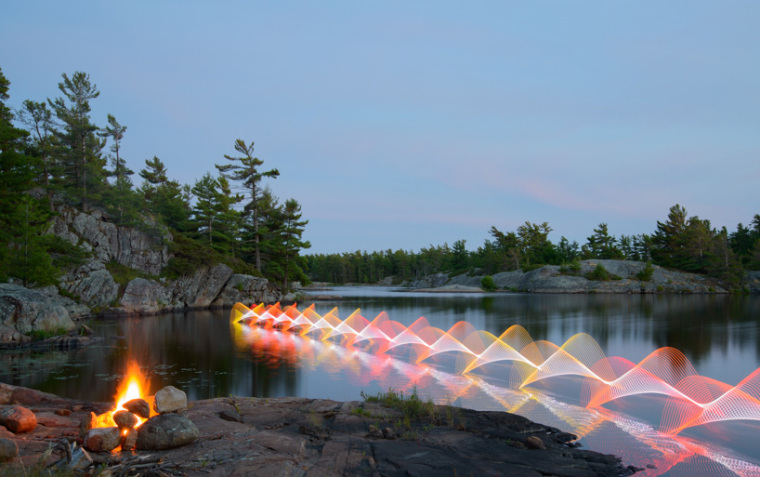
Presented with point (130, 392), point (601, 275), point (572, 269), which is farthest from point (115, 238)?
point (601, 275)

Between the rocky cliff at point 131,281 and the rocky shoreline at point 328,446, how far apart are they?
58.0 ft

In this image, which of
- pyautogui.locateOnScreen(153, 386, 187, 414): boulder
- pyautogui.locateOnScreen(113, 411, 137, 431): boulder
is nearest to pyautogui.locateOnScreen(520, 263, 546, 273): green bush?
pyautogui.locateOnScreen(153, 386, 187, 414): boulder

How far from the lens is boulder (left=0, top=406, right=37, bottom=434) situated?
6863 millimetres

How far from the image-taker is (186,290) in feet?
133

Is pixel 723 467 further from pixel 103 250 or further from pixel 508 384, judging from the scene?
pixel 103 250

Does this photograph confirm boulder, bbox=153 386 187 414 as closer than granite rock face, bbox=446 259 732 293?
Yes

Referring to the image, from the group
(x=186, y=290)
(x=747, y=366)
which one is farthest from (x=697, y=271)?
(x=186, y=290)

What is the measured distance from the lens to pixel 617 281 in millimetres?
65562

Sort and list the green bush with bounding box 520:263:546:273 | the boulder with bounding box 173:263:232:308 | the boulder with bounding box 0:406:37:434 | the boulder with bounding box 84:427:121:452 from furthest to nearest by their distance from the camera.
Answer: the green bush with bounding box 520:263:546:273, the boulder with bounding box 173:263:232:308, the boulder with bounding box 0:406:37:434, the boulder with bounding box 84:427:121:452

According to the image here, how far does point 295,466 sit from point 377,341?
16.0 m

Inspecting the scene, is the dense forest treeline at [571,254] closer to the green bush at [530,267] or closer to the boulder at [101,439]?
the green bush at [530,267]

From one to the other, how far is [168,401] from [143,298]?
31.0 meters

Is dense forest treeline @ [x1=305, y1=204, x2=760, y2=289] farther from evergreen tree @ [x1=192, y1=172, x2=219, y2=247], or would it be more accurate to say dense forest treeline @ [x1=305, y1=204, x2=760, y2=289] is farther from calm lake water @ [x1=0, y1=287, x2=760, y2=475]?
calm lake water @ [x1=0, y1=287, x2=760, y2=475]

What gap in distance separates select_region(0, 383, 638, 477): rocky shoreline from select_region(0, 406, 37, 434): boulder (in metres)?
0.09
